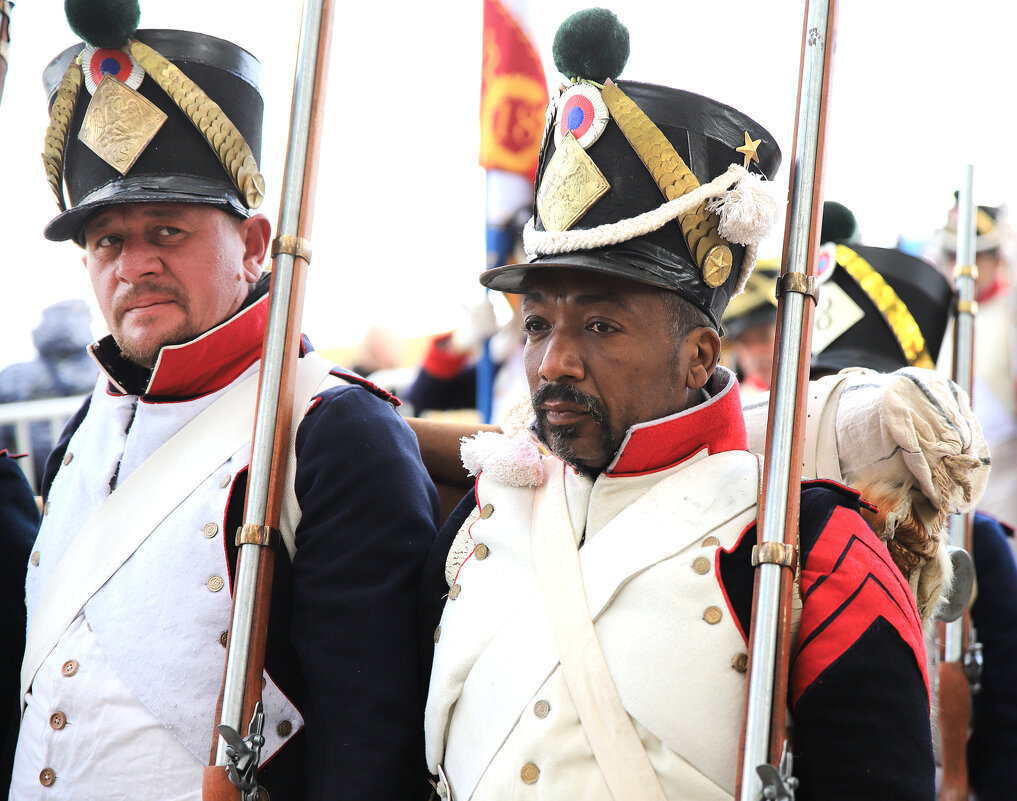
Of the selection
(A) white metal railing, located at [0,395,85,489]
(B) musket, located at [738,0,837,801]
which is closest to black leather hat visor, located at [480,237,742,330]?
(B) musket, located at [738,0,837,801]

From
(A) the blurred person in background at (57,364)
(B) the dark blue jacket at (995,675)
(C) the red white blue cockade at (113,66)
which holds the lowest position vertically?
(B) the dark blue jacket at (995,675)

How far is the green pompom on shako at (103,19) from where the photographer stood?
2719mm

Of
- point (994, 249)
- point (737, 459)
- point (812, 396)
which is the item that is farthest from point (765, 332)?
point (737, 459)

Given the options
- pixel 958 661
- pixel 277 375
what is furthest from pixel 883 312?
pixel 277 375

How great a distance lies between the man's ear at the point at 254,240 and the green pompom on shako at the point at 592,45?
1.00 meters

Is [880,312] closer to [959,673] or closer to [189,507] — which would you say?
[959,673]

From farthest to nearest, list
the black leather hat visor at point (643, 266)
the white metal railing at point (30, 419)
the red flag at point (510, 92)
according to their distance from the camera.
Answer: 1. the white metal railing at point (30, 419)
2. the red flag at point (510, 92)
3. the black leather hat visor at point (643, 266)

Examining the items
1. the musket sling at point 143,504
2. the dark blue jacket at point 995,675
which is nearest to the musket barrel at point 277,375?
the musket sling at point 143,504

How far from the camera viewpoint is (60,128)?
9.51 feet

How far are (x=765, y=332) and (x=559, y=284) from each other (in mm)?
2130

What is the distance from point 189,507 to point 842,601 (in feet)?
4.79

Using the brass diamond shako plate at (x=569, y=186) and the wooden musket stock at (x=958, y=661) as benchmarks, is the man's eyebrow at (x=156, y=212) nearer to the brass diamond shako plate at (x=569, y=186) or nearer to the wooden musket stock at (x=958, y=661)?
the brass diamond shako plate at (x=569, y=186)

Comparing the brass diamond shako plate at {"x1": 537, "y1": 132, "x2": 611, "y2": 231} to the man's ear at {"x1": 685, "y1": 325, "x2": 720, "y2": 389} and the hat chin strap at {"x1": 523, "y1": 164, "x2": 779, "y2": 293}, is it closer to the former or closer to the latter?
the hat chin strap at {"x1": 523, "y1": 164, "x2": 779, "y2": 293}

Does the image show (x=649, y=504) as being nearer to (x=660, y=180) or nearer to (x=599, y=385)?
(x=599, y=385)
